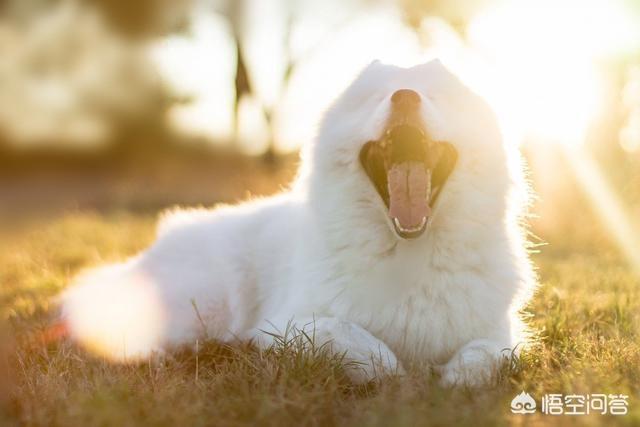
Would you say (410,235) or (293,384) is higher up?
(410,235)

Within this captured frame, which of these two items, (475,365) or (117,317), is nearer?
(475,365)

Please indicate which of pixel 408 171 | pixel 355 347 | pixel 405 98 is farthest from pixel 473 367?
pixel 405 98

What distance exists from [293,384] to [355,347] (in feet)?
1.45

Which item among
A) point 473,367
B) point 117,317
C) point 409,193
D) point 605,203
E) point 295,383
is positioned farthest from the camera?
point 605,203

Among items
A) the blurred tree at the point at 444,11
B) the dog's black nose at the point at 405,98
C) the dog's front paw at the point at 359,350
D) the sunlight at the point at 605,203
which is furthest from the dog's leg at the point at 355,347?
the blurred tree at the point at 444,11

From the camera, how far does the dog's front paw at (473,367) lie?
3.06m

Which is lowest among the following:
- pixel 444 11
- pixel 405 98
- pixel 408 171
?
pixel 408 171

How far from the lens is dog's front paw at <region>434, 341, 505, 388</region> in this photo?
3.06 metres

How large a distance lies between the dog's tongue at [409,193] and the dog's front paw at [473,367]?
65 centimetres

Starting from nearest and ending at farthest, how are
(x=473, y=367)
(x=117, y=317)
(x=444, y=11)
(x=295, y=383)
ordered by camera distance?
(x=295, y=383), (x=473, y=367), (x=117, y=317), (x=444, y=11)

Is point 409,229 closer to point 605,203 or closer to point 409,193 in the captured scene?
point 409,193

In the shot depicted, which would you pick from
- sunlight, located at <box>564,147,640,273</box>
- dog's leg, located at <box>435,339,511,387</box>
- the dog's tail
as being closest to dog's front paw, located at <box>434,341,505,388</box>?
dog's leg, located at <box>435,339,511,387</box>

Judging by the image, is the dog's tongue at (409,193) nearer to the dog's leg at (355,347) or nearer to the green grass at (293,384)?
the dog's leg at (355,347)

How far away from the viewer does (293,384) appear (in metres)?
2.91
